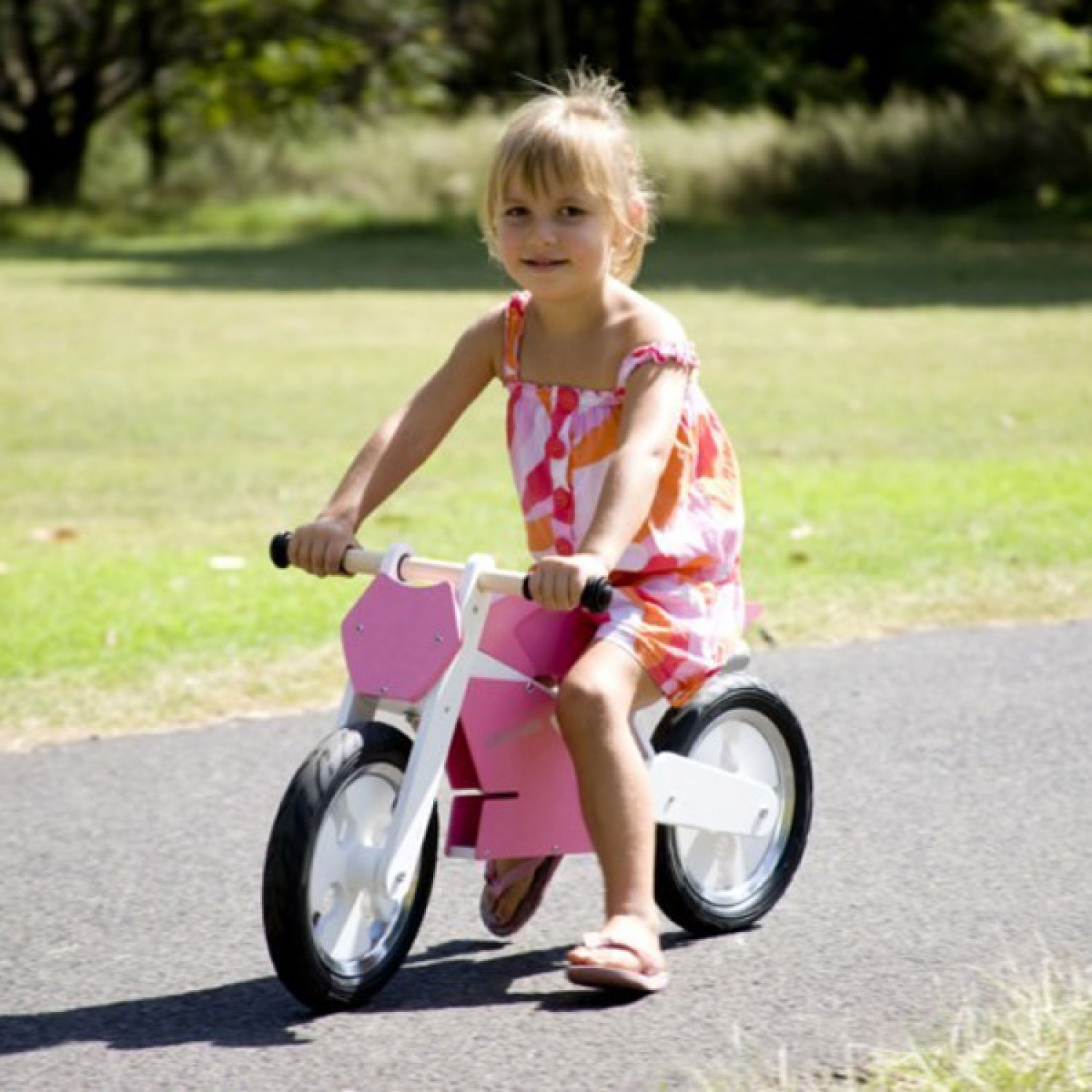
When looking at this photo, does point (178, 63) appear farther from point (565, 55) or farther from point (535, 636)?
point (535, 636)

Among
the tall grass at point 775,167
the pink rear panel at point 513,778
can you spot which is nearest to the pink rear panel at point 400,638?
the pink rear panel at point 513,778

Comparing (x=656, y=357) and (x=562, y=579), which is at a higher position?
(x=656, y=357)

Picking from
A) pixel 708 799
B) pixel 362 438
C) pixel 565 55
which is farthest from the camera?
pixel 565 55

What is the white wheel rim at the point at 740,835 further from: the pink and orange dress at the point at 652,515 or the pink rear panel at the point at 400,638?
the pink rear panel at the point at 400,638

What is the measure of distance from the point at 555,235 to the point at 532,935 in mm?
1207

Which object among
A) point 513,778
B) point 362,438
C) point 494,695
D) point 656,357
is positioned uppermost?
point 656,357

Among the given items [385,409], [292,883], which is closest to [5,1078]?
[292,883]

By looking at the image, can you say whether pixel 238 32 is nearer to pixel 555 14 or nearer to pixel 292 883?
pixel 555 14

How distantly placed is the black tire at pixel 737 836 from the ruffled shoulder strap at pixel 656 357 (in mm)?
569

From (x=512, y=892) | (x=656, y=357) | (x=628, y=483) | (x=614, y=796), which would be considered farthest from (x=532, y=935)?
(x=656, y=357)

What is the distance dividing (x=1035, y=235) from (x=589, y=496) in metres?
22.8

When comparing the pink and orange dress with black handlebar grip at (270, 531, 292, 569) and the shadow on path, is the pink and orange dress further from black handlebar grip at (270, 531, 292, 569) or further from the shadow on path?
the shadow on path

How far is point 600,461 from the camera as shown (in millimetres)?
3797

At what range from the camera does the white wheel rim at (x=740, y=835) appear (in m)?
4.00
